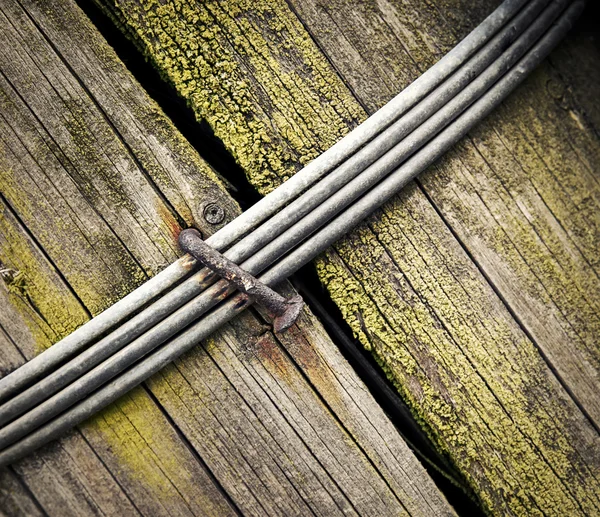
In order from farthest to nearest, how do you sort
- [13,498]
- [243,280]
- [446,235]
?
[446,235], [13,498], [243,280]

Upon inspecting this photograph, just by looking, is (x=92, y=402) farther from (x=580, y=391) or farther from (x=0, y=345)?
(x=580, y=391)

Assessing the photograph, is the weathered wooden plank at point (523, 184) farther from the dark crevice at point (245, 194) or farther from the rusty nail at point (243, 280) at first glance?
the rusty nail at point (243, 280)

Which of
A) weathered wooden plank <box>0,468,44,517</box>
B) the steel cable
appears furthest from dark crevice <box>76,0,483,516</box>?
weathered wooden plank <box>0,468,44,517</box>

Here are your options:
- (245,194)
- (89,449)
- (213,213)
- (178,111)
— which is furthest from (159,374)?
(178,111)

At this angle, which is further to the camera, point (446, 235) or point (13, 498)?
point (446, 235)

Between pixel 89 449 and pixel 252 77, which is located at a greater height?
pixel 252 77

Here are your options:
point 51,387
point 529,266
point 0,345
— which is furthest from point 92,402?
point 529,266

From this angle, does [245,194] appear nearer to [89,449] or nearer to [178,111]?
[178,111]
